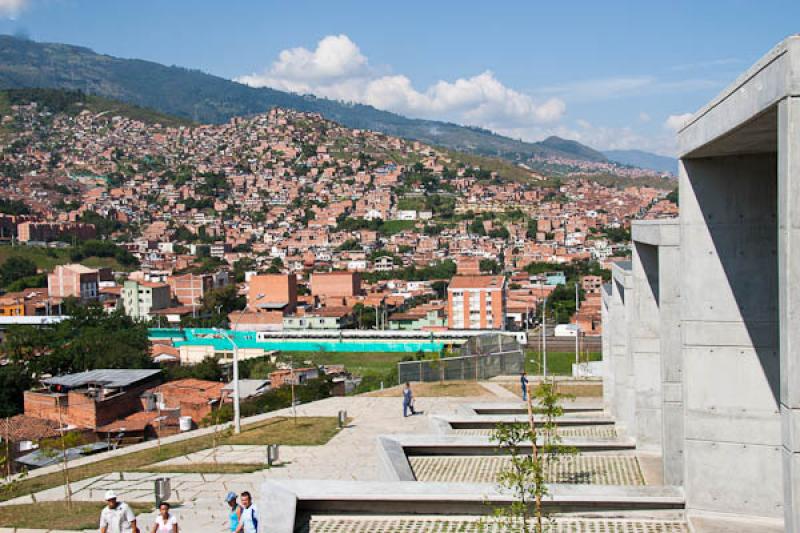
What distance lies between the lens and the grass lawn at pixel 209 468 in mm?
12422

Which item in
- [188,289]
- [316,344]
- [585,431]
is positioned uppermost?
[188,289]

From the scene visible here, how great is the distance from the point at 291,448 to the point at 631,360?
5.73 m

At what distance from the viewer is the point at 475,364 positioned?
22453 mm

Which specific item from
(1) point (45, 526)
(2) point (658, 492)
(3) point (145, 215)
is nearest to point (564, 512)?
(2) point (658, 492)

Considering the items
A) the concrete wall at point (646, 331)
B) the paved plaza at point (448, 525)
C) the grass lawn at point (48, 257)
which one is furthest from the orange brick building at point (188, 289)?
the paved plaza at point (448, 525)

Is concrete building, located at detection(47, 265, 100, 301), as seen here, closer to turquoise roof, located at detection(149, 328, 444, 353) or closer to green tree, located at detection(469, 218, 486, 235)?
turquoise roof, located at detection(149, 328, 444, 353)

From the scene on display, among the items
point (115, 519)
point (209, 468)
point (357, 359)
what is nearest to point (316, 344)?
point (357, 359)

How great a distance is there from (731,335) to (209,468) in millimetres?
7863

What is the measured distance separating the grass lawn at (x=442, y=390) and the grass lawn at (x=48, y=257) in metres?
68.6

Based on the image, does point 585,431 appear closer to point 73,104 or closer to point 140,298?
point 140,298

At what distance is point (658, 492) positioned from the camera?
8117 mm

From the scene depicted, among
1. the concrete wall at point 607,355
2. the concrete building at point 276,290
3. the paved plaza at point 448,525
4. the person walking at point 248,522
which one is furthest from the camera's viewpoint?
the concrete building at point 276,290

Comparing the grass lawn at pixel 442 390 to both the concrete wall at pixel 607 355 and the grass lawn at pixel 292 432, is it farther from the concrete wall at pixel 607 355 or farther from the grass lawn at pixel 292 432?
the concrete wall at pixel 607 355

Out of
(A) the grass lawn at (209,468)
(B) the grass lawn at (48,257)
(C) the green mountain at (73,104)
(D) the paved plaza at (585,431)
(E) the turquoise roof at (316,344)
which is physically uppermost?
(C) the green mountain at (73,104)
